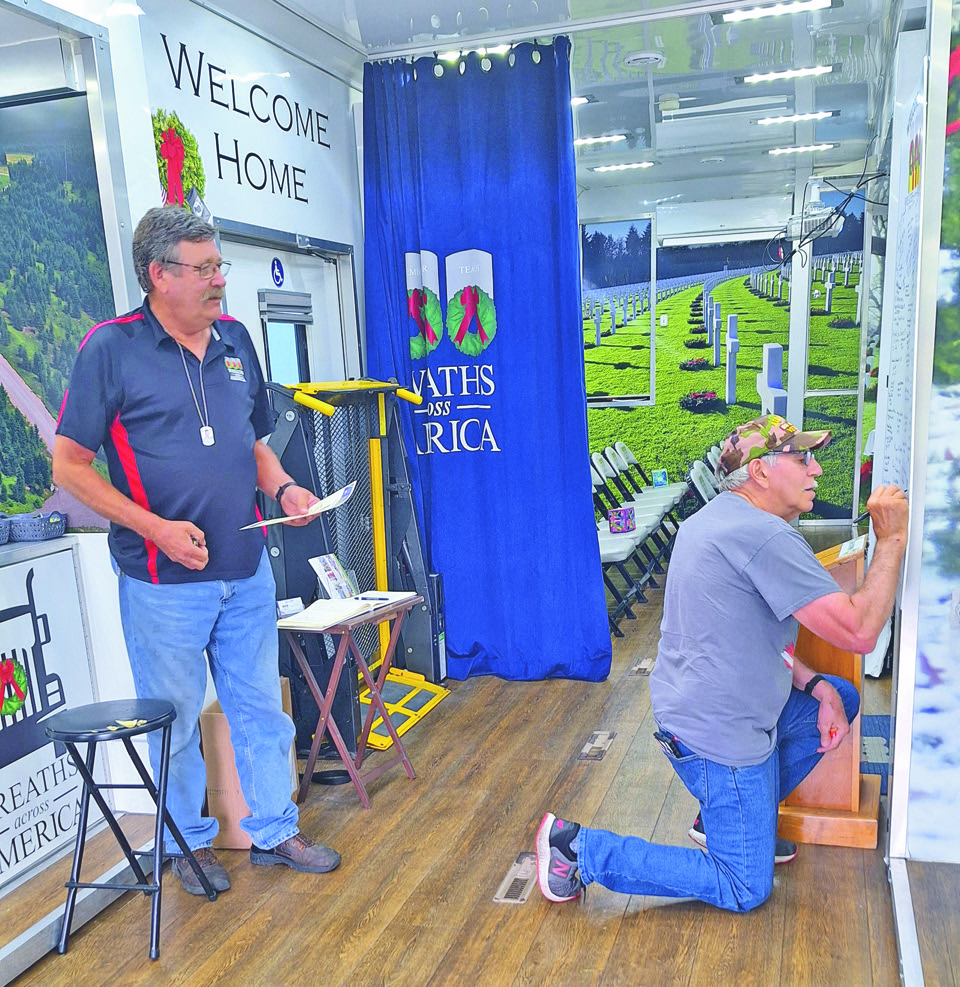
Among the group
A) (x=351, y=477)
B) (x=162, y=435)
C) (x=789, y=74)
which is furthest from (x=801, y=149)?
(x=162, y=435)

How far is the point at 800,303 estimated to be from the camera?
7988 millimetres

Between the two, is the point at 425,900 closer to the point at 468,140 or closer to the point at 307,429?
the point at 307,429

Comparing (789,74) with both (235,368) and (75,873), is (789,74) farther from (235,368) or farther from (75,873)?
(75,873)

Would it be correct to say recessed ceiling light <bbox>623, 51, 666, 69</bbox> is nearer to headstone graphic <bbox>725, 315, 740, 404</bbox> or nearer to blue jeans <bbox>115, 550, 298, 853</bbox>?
blue jeans <bbox>115, 550, 298, 853</bbox>

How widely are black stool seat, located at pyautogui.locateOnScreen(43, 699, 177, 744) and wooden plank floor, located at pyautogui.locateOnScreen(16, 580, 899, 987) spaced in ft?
2.13

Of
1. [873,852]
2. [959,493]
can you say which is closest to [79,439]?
[959,493]

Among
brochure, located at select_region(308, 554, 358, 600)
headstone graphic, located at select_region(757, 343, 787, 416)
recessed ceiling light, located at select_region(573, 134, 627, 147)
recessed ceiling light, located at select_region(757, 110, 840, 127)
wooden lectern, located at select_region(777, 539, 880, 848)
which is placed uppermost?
recessed ceiling light, located at select_region(757, 110, 840, 127)

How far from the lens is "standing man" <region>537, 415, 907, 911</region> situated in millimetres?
2338

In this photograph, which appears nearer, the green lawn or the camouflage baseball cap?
the camouflage baseball cap

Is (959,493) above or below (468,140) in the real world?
below

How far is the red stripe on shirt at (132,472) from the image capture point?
101 inches

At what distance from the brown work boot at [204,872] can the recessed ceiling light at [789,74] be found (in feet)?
15.7

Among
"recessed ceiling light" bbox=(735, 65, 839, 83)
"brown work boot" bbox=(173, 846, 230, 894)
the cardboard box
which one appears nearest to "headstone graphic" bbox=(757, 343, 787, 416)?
"recessed ceiling light" bbox=(735, 65, 839, 83)

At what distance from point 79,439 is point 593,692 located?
2684 millimetres
